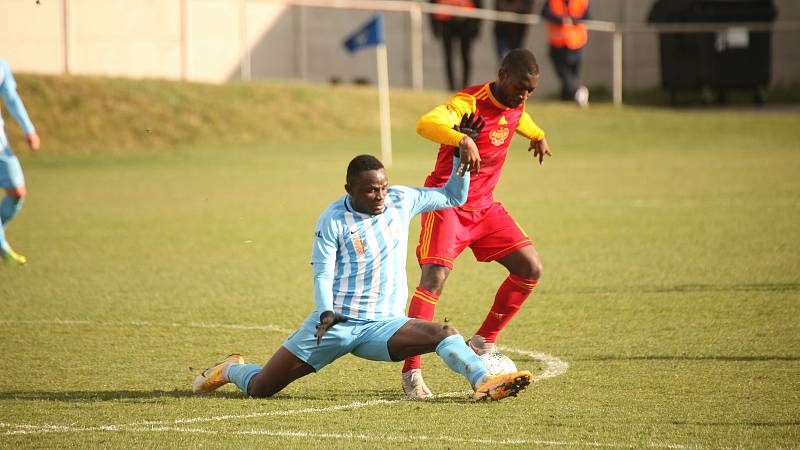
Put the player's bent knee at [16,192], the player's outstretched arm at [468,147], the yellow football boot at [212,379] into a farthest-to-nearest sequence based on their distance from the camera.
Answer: the player's bent knee at [16,192]
the yellow football boot at [212,379]
the player's outstretched arm at [468,147]

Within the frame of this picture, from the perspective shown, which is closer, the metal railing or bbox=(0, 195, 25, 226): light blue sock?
bbox=(0, 195, 25, 226): light blue sock

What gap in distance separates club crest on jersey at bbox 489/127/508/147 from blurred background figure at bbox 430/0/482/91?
858 inches

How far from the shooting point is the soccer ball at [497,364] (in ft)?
24.0

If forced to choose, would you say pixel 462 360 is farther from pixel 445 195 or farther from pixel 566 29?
pixel 566 29

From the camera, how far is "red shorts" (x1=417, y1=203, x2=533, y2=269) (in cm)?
791

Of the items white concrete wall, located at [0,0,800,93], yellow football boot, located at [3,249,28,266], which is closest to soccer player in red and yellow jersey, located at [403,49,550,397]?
yellow football boot, located at [3,249,28,266]

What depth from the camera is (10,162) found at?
40.7 feet

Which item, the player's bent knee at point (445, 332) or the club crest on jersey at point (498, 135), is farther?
the club crest on jersey at point (498, 135)

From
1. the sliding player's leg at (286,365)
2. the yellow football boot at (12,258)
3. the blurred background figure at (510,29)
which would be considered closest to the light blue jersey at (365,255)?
the sliding player's leg at (286,365)

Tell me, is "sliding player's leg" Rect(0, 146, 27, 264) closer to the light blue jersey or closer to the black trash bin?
the light blue jersey

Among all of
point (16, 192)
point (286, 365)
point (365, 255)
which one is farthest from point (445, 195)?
point (16, 192)

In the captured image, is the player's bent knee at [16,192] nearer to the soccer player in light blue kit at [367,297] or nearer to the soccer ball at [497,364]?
the soccer player in light blue kit at [367,297]

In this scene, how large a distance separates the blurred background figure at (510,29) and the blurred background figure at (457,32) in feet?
2.01

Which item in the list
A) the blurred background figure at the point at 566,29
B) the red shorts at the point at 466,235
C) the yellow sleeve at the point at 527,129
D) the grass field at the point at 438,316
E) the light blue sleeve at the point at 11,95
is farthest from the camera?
the blurred background figure at the point at 566,29
